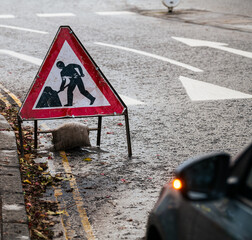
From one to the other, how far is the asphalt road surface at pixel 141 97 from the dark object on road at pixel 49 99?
70cm

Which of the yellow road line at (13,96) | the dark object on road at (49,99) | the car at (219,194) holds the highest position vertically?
the car at (219,194)

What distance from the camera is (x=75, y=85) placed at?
683 cm

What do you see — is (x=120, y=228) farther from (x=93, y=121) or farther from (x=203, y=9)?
(x=203, y=9)

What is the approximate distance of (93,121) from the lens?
8.77 m

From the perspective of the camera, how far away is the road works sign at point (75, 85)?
6.79 metres

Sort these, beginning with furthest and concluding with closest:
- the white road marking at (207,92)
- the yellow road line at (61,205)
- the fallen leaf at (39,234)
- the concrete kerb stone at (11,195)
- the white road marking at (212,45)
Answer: the white road marking at (212,45)
the white road marking at (207,92)
the yellow road line at (61,205)
the fallen leaf at (39,234)
the concrete kerb stone at (11,195)

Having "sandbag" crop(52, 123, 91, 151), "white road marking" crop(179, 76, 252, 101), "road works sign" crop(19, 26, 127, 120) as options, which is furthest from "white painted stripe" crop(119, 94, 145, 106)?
"road works sign" crop(19, 26, 127, 120)

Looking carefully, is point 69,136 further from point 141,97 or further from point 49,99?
point 141,97

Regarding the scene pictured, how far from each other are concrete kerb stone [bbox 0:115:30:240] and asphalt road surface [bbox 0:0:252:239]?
1.23 feet

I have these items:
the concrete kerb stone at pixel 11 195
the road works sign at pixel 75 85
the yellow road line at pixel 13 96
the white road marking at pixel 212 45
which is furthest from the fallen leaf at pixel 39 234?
the white road marking at pixel 212 45

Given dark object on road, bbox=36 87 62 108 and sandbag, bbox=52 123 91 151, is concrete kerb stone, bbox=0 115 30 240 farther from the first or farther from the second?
dark object on road, bbox=36 87 62 108

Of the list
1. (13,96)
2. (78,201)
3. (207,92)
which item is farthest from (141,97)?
(78,201)

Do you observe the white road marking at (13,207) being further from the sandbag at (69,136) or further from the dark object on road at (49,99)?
the sandbag at (69,136)

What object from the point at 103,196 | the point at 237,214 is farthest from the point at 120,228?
the point at 237,214
